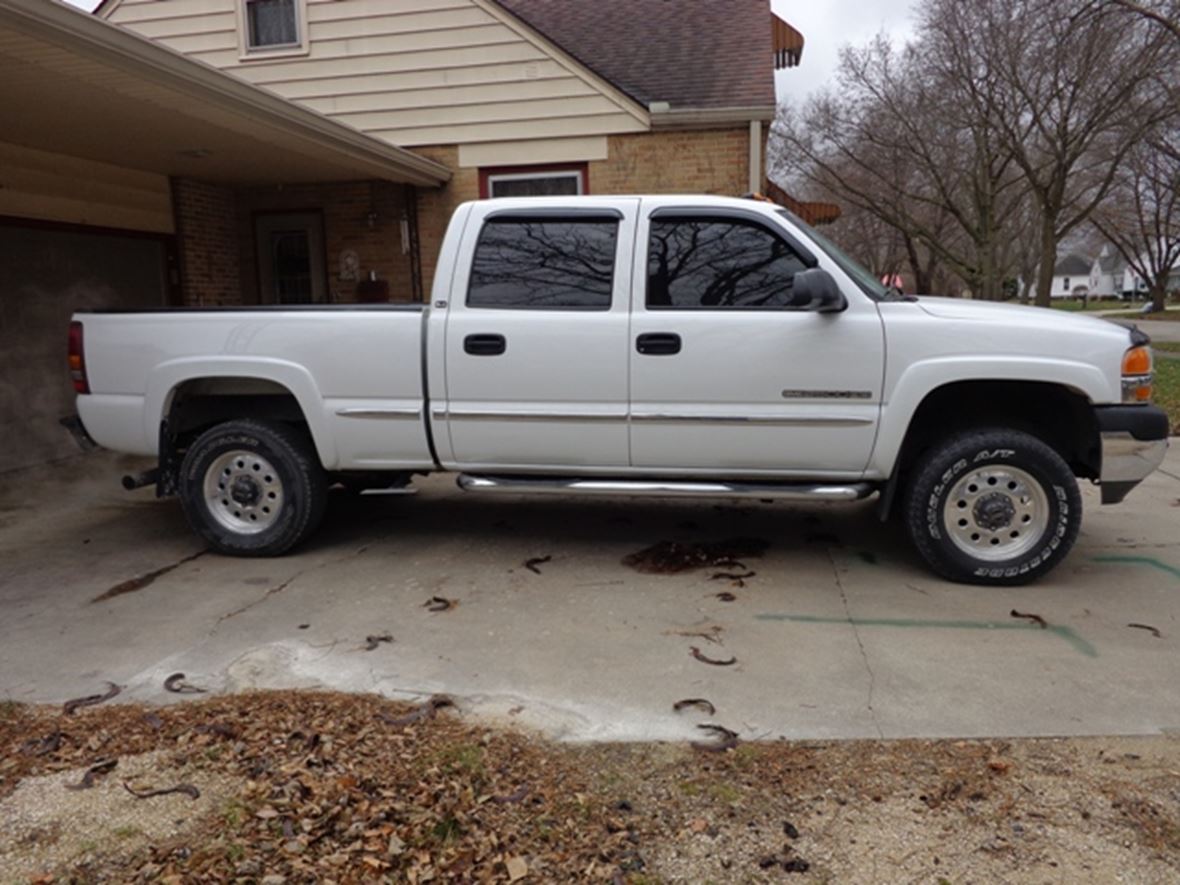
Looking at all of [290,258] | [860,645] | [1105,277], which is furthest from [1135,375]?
[1105,277]

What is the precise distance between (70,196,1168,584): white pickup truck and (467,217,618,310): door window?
0.01m

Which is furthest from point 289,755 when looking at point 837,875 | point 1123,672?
point 1123,672

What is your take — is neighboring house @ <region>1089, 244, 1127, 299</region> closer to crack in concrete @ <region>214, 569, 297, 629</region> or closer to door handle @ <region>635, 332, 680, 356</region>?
door handle @ <region>635, 332, 680, 356</region>

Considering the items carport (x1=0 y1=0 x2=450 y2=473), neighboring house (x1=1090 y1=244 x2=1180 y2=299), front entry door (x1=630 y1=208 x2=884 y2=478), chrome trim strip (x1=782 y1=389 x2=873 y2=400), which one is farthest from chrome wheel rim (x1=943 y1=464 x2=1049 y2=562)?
neighboring house (x1=1090 y1=244 x2=1180 y2=299)

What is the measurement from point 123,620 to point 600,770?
9.50ft

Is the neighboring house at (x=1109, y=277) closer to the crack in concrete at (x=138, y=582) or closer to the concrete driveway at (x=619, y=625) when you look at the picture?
the concrete driveway at (x=619, y=625)

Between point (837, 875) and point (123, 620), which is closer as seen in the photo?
point (837, 875)

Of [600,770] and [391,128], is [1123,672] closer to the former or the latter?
[600,770]

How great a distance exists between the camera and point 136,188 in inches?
388

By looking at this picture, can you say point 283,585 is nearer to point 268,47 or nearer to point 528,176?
point 528,176

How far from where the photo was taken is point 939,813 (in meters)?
2.84

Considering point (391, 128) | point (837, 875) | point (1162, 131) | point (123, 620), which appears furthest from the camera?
point (1162, 131)

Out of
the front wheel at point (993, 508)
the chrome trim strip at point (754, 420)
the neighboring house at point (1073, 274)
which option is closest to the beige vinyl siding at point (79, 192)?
the chrome trim strip at point (754, 420)

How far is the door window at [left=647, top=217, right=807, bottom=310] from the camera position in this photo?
4961mm
